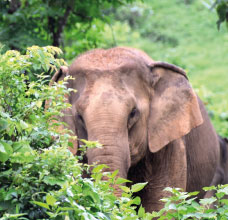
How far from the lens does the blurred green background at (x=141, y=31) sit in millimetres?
8188

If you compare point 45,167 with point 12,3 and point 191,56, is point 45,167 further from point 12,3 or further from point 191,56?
point 191,56

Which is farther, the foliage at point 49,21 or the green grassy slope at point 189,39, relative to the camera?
the green grassy slope at point 189,39

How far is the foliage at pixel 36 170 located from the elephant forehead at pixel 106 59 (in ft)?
8.69

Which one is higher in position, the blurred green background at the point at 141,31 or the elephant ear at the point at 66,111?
the blurred green background at the point at 141,31

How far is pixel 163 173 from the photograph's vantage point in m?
7.17

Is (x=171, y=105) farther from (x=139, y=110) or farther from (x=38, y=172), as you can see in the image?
(x=38, y=172)

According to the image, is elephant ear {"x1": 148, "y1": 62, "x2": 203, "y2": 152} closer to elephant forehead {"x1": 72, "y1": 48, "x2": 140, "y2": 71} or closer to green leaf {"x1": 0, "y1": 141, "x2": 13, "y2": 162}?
elephant forehead {"x1": 72, "y1": 48, "x2": 140, "y2": 71}

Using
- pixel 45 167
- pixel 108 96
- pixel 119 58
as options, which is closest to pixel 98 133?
pixel 108 96

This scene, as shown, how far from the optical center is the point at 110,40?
1238 cm

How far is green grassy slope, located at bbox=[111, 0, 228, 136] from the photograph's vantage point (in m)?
18.0

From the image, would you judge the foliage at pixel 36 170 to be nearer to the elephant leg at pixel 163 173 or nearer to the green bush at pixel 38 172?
the green bush at pixel 38 172

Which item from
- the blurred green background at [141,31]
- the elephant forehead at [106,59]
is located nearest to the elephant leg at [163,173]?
the elephant forehead at [106,59]

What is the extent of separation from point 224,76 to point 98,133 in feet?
39.3

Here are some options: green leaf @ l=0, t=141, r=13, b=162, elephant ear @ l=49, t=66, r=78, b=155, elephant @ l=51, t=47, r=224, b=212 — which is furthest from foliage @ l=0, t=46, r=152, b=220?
elephant ear @ l=49, t=66, r=78, b=155
